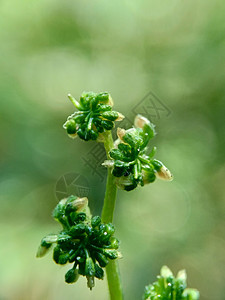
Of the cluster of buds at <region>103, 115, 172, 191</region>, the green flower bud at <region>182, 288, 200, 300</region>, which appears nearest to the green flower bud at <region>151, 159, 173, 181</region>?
the cluster of buds at <region>103, 115, 172, 191</region>

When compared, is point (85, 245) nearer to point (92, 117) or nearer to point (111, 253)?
→ point (111, 253)

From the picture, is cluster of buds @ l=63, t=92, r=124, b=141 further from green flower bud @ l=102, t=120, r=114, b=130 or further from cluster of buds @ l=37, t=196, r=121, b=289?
cluster of buds @ l=37, t=196, r=121, b=289

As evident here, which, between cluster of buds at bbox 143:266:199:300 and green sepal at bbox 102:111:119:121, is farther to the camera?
cluster of buds at bbox 143:266:199:300

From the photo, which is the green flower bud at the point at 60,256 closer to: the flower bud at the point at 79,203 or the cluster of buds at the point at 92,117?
the flower bud at the point at 79,203

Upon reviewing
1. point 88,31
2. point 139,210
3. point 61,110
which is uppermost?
point 88,31

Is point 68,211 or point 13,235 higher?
point 13,235

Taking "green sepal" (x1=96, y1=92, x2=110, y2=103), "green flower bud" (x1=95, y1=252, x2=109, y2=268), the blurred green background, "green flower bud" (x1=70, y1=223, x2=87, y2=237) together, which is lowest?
"green flower bud" (x1=95, y1=252, x2=109, y2=268)

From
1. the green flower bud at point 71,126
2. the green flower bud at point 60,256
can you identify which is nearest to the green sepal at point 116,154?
the green flower bud at point 71,126

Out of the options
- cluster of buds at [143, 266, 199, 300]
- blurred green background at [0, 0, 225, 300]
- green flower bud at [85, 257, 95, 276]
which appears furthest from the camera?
blurred green background at [0, 0, 225, 300]

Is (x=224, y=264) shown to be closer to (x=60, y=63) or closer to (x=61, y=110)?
(x=61, y=110)

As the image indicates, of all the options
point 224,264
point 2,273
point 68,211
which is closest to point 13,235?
point 2,273
